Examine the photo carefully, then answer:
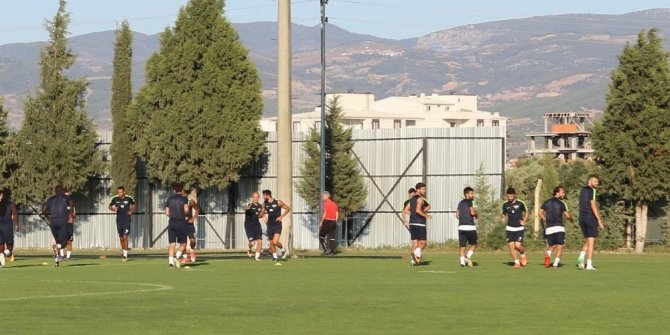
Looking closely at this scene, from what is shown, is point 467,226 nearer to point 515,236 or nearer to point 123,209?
point 515,236

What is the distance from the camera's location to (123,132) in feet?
209

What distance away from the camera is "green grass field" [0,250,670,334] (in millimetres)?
18328

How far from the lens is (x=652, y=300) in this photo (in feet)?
75.4

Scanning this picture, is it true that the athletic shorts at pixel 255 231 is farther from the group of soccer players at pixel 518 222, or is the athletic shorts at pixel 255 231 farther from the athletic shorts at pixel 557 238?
the athletic shorts at pixel 557 238

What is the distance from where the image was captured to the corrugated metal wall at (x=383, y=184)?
62.6 meters

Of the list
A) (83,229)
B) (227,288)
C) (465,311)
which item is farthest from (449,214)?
(465,311)

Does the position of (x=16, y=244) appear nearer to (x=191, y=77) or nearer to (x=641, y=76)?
(x=191, y=77)

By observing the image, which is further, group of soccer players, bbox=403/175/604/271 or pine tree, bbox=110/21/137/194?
pine tree, bbox=110/21/137/194

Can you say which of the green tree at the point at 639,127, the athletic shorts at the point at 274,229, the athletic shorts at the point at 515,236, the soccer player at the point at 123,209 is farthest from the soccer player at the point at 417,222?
the green tree at the point at 639,127

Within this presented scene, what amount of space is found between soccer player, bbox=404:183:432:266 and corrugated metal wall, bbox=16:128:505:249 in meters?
25.4

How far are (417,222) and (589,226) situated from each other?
4533mm

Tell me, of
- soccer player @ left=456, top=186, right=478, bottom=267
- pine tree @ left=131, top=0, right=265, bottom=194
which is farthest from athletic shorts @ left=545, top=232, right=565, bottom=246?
pine tree @ left=131, top=0, right=265, bottom=194

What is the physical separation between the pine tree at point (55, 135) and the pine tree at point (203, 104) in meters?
3.39

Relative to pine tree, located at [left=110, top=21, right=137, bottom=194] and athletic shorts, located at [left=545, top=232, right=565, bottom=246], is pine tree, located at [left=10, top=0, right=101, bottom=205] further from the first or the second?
athletic shorts, located at [left=545, top=232, right=565, bottom=246]
